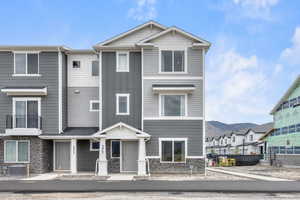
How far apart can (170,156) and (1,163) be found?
1075cm

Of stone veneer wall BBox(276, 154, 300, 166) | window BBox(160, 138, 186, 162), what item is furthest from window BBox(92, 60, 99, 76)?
stone veneer wall BBox(276, 154, 300, 166)

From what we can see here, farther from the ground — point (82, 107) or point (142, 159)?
point (82, 107)

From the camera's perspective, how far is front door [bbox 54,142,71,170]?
27484mm

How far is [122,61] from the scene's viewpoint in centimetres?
2689

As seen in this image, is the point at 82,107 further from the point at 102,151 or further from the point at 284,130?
the point at 284,130

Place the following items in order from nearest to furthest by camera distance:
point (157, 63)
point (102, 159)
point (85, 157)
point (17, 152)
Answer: point (102, 159) < point (17, 152) < point (157, 63) < point (85, 157)

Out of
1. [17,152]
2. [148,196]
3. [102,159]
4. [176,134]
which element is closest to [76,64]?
[17,152]

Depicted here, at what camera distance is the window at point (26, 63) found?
26.7 m

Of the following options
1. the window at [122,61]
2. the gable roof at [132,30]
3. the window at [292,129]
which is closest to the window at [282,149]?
the window at [292,129]

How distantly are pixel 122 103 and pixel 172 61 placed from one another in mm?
4235

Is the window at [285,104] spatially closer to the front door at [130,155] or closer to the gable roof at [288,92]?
the gable roof at [288,92]

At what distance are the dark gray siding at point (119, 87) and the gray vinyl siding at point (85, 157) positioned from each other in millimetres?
2225

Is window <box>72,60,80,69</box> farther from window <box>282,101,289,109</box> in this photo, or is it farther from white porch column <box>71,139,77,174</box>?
window <box>282,101,289,109</box>

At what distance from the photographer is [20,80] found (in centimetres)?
2666
